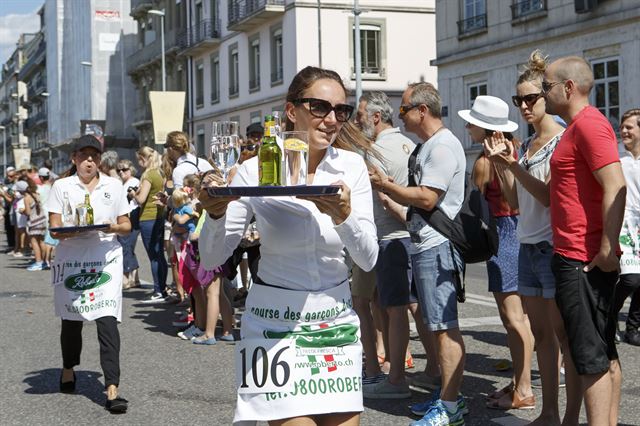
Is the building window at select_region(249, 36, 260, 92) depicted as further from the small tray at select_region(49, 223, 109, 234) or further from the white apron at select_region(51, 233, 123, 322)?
the small tray at select_region(49, 223, 109, 234)

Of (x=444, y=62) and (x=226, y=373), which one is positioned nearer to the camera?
(x=226, y=373)

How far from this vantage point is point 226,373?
7.86 m

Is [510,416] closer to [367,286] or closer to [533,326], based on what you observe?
[533,326]

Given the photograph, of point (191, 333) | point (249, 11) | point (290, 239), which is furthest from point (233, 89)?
point (290, 239)

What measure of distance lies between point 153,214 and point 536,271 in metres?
8.13

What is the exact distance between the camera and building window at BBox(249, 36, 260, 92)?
40625 mm

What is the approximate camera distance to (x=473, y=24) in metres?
28.6

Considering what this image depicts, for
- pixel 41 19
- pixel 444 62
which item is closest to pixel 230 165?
pixel 444 62

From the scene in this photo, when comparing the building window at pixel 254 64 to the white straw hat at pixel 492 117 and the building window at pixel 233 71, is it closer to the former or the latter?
the building window at pixel 233 71

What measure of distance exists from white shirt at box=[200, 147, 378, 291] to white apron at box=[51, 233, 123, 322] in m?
3.37

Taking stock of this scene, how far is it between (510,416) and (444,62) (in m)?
24.7

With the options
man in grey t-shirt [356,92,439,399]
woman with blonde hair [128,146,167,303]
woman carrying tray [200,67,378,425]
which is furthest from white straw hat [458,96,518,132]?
woman with blonde hair [128,146,167,303]

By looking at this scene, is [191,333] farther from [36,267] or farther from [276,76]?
[276,76]

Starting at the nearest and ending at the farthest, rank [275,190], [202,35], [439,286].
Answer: [275,190]
[439,286]
[202,35]
